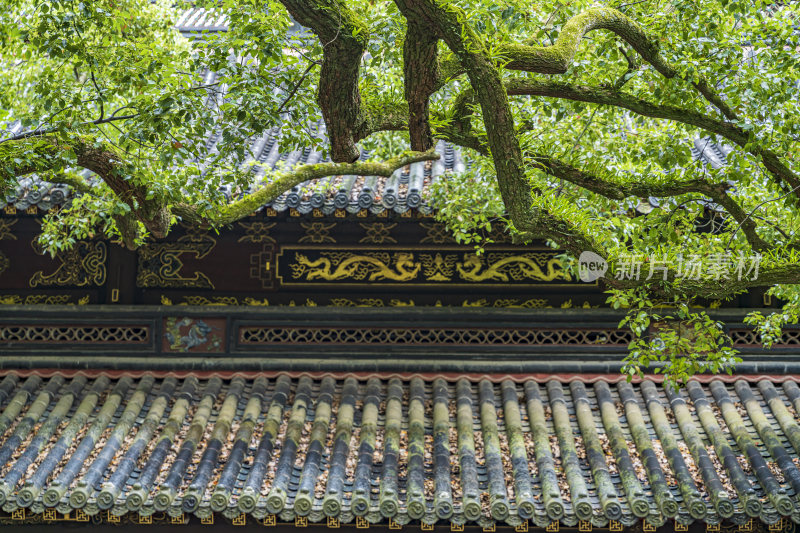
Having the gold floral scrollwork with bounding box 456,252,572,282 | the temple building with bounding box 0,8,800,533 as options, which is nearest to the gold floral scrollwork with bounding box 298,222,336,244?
the temple building with bounding box 0,8,800,533

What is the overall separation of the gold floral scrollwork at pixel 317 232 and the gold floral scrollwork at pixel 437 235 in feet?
2.90

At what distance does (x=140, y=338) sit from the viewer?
8.20 meters

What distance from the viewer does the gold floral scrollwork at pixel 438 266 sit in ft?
26.9

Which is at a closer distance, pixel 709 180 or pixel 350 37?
pixel 350 37

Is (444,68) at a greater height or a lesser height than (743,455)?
greater

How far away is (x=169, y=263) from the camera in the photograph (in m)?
8.27

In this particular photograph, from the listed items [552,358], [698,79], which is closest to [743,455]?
[552,358]

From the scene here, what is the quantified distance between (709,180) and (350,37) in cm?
248

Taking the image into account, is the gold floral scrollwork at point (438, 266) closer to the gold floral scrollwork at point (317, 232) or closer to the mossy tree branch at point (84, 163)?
the gold floral scrollwork at point (317, 232)

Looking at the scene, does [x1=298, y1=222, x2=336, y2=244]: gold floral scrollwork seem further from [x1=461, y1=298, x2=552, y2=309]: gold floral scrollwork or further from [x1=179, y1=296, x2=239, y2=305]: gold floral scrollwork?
[x1=461, y1=298, x2=552, y2=309]: gold floral scrollwork

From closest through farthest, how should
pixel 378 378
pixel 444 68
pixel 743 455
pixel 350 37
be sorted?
pixel 350 37 < pixel 444 68 < pixel 743 455 < pixel 378 378

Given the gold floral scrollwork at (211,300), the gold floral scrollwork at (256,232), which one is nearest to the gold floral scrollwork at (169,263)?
the gold floral scrollwork at (211,300)

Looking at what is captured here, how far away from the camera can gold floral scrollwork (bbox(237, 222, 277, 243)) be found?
26.8ft

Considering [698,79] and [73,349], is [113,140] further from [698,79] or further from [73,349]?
[698,79]
